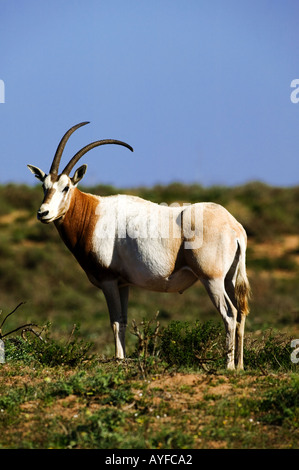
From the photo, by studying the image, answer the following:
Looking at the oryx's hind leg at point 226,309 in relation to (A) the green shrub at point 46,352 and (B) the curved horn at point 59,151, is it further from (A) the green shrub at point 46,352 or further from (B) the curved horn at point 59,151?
(B) the curved horn at point 59,151

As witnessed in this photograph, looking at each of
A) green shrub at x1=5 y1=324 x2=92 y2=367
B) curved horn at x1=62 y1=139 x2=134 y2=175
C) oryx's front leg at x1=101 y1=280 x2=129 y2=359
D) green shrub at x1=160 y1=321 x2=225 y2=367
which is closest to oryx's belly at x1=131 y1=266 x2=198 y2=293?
oryx's front leg at x1=101 y1=280 x2=129 y2=359

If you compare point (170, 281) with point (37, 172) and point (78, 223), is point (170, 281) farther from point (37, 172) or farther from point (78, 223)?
point (37, 172)

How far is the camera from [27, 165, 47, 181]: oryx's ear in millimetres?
10289

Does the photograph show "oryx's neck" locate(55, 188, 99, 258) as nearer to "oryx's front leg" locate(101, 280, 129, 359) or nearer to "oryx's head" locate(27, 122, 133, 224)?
"oryx's head" locate(27, 122, 133, 224)

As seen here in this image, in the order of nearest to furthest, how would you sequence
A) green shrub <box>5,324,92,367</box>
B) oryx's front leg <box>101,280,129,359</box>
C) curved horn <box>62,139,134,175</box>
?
green shrub <box>5,324,92,367</box>, oryx's front leg <box>101,280,129,359</box>, curved horn <box>62,139,134,175</box>

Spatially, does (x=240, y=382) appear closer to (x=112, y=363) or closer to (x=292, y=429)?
(x=292, y=429)

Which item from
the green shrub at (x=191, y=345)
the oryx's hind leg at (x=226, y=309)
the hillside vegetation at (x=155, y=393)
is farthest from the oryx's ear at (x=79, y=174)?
the green shrub at (x=191, y=345)

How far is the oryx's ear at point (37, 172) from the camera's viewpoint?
33.8 ft

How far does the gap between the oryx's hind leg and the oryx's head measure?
2.25 m

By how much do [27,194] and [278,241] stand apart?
12.4 metres

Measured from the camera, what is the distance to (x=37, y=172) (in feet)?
34.2

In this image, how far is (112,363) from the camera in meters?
9.66

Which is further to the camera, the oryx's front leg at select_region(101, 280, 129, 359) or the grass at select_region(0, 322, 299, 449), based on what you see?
the oryx's front leg at select_region(101, 280, 129, 359)
